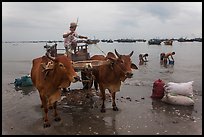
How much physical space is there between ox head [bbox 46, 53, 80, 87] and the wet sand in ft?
4.18

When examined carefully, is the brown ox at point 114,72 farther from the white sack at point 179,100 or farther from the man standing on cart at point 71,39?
the white sack at point 179,100

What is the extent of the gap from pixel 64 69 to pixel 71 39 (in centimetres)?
280

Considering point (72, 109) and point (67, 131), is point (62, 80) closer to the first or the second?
point (67, 131)

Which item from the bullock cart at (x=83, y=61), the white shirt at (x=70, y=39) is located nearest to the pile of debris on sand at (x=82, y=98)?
the bullock cart at (x=83, y=61)

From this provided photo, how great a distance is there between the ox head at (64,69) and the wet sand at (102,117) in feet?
4.18

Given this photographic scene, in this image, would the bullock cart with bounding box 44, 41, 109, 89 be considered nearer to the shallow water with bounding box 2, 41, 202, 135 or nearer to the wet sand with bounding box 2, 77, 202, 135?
the wet sand with bounding box 2, 77, 202, 135

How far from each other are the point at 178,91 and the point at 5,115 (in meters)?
5.24

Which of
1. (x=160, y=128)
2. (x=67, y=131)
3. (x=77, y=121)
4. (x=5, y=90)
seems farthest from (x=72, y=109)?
(x=5, y=90)

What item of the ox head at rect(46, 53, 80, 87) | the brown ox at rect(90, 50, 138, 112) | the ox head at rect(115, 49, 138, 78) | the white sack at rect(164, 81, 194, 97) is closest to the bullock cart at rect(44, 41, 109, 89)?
the brown ox at rect(90, 50, 138, 112)

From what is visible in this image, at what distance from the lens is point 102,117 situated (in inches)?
299

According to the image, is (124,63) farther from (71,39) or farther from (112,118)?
(71,39)

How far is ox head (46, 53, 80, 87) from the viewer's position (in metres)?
6.26

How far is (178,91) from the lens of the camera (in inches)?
344

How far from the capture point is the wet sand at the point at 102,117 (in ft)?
21.7
